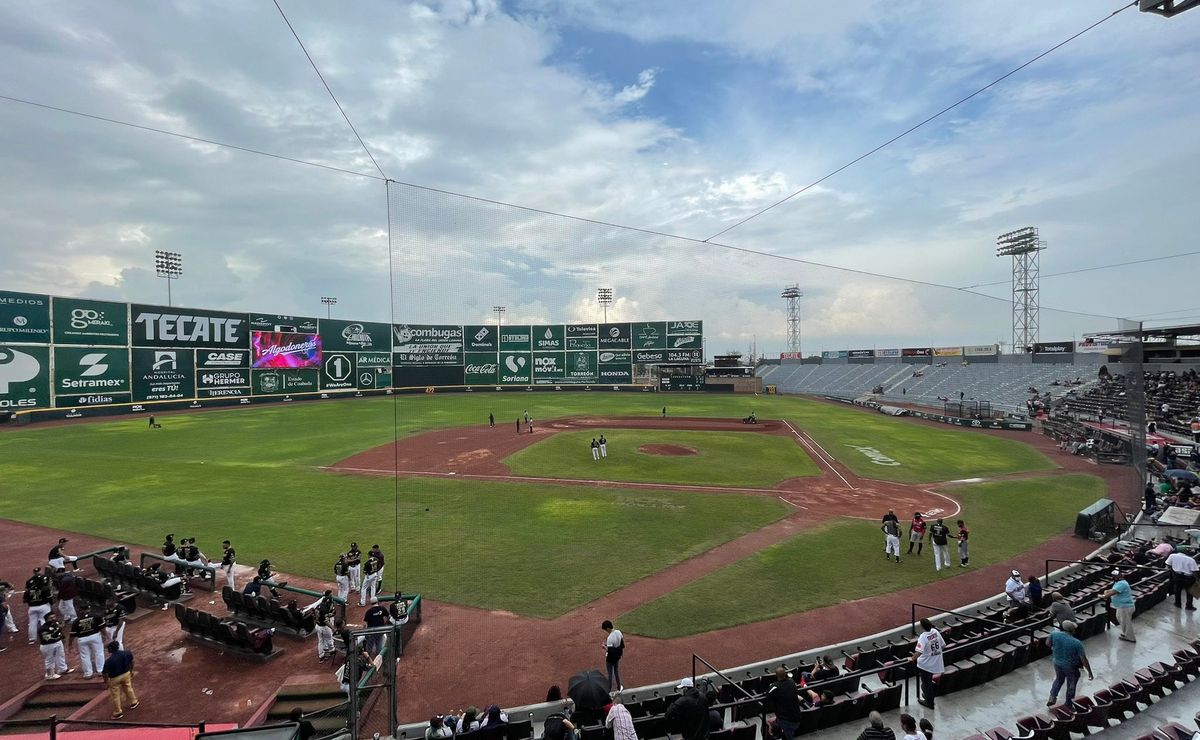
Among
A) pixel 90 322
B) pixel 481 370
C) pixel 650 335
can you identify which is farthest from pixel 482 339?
pixel 90 322

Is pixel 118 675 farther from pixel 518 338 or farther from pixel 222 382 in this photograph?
pixel 518 338

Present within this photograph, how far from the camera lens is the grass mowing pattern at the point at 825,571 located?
460 inches

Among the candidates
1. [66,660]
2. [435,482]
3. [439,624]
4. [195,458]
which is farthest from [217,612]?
[195,458]

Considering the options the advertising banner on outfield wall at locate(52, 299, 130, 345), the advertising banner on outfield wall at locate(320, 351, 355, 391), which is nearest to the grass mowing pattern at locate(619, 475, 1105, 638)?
the advertising banner on outfield wall at locate(52, 299, 130, 345)

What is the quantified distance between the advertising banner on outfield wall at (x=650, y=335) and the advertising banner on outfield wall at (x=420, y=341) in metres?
33.7

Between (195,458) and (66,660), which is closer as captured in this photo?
(66,660)

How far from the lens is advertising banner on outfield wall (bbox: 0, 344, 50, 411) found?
4103 centimetres

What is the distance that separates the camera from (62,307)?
43719mm

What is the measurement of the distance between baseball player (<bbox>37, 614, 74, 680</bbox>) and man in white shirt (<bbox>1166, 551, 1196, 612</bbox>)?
22.6 meters

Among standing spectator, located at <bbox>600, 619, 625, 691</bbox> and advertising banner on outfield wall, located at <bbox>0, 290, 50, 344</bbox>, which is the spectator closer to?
standing spectator, located at <bbox>600, 619, 625, 691</bbox>

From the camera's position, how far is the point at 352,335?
68.1 m

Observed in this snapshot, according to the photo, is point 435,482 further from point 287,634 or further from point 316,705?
point 316,705

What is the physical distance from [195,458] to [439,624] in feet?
86.7

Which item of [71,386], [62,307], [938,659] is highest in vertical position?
[62,307]
